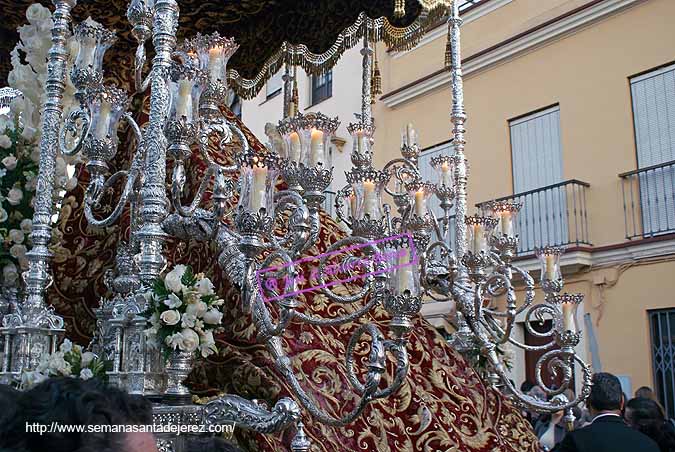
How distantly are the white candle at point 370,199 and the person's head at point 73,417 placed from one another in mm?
2197

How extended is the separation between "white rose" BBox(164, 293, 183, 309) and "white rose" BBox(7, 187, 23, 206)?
61.2 inches

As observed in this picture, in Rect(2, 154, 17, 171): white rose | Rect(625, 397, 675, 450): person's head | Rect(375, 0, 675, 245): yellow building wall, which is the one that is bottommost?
Rect(625, 397, 675, 450): person's head

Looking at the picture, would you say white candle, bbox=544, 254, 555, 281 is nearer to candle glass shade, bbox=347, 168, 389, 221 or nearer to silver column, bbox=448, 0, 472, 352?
silver column, bbox=448, 0, 472, 352

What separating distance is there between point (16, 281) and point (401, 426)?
1.94m

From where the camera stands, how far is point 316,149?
3.22m

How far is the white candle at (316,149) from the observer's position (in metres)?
3.20

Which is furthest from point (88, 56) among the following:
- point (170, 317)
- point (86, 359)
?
point (170, 317)

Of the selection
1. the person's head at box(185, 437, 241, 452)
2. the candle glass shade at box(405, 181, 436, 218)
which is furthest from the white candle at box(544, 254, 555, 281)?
the person's head at box(185, 437, 241, 452)

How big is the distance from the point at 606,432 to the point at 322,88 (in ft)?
38.2

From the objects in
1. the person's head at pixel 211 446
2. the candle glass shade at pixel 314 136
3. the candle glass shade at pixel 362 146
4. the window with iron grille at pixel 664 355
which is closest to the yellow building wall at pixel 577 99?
the window with iron grille at pixel 664 355

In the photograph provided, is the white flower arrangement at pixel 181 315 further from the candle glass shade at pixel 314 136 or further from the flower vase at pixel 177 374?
the candle glass shade at pixel 314 136

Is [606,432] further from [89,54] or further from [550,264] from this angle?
[89,54]

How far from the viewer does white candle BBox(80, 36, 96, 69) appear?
335 centimetres

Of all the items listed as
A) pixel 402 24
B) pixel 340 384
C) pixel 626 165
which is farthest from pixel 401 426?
pixel 626 165
